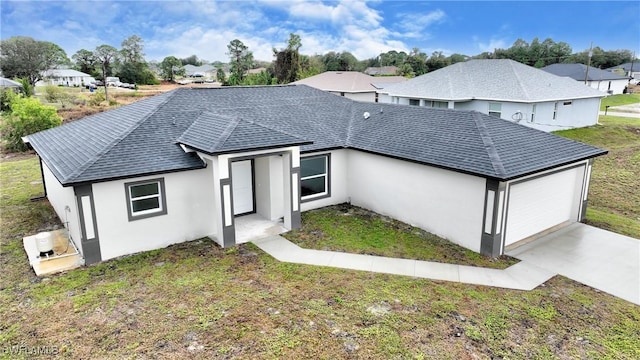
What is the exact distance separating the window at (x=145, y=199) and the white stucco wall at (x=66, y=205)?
1309 millimetres

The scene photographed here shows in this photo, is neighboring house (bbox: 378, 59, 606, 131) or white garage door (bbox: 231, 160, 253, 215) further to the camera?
neighboring house (bbox: 378, 59, 606, 131)

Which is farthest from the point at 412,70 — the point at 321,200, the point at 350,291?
the point at 350,291

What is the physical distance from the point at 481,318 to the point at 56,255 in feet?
36.1

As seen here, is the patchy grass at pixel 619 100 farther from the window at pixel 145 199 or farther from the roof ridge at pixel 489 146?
the window at pixel 145 199

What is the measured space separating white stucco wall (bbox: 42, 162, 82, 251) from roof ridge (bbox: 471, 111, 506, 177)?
37.2 feet

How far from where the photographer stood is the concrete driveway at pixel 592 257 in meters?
9.67

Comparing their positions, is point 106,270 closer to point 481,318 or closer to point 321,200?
point 321,200

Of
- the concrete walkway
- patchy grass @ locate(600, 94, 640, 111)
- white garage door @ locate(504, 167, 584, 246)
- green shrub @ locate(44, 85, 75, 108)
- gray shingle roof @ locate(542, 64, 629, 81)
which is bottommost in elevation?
the concrete walkway

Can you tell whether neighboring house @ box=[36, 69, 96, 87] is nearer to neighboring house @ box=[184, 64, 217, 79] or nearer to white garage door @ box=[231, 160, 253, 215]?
neighboring house @ box=[184, 64, 217, 79]

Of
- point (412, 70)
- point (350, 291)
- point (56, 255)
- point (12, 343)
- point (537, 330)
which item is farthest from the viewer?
point (412, 70)

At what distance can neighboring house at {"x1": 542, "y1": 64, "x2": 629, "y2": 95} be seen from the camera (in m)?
49.9

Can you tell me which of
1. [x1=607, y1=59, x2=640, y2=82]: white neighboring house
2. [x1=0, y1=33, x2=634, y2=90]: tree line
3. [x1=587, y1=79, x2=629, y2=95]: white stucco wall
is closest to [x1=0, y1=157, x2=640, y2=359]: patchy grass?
[x1=0, y1=33, x2=634, y2=90]: tree line

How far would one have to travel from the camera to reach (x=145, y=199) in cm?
1108

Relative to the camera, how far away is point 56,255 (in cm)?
1073
